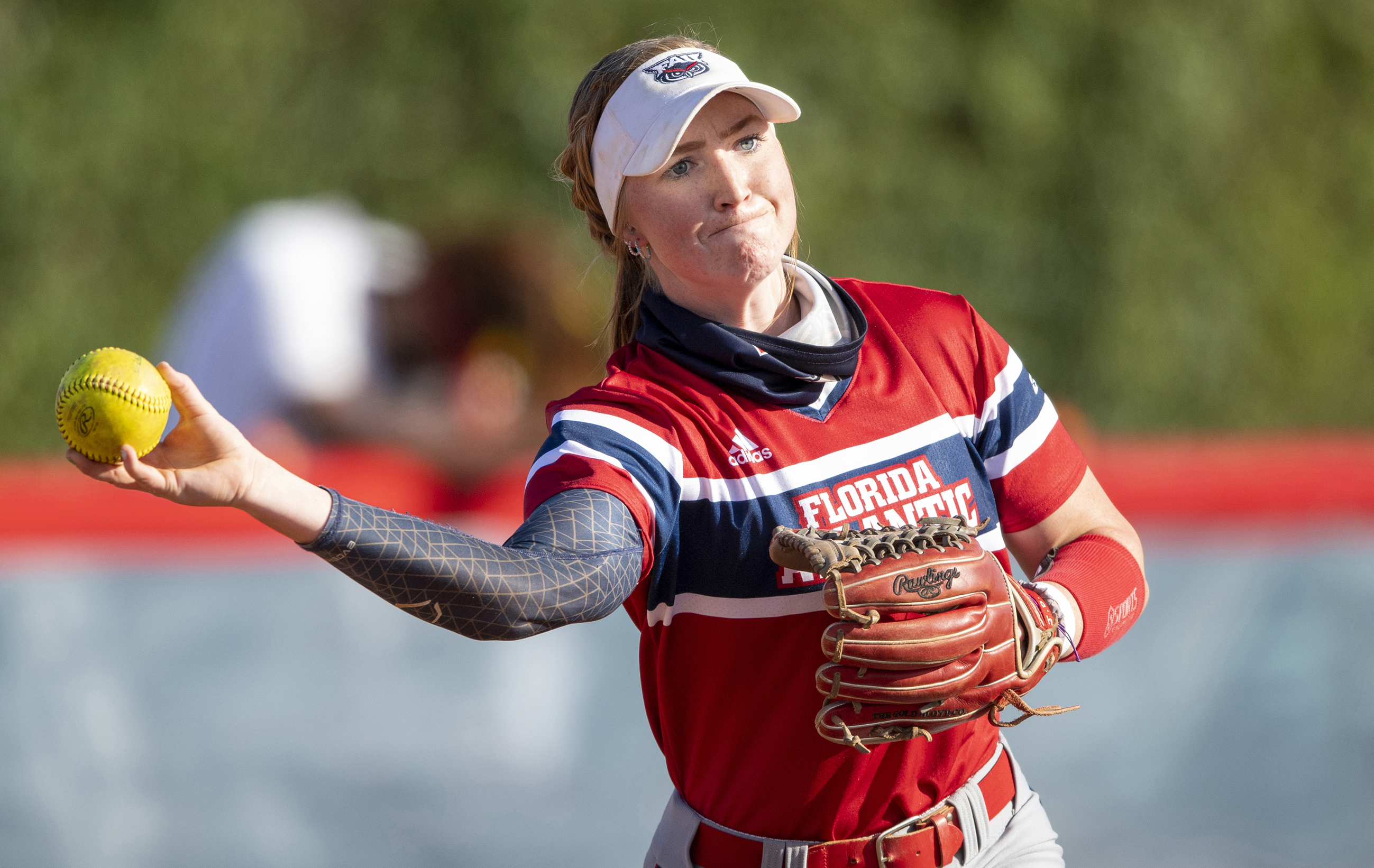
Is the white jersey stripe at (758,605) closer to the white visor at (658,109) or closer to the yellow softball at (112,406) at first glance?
the white visor at (658,109)

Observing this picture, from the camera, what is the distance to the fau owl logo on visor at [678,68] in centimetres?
202

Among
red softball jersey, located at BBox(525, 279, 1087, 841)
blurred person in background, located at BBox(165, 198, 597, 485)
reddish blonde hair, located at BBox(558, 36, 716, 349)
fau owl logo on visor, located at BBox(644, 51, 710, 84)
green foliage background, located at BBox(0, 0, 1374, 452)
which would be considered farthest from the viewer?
green foliage background, located at BBox(0, 0, 1374, 452)

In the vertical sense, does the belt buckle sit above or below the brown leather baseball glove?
below

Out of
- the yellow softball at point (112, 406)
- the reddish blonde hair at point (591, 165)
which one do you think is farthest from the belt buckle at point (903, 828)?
the yellow softball at point (112, 406)

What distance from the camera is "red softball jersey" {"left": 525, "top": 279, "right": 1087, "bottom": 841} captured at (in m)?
1.91

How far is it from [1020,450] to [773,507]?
0.46m

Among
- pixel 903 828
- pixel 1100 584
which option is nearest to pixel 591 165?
pixel 1100 584

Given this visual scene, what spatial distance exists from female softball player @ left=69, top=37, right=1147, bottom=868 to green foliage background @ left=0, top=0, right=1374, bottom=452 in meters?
5.96

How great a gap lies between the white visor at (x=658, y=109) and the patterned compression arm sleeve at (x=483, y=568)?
60 centimetres

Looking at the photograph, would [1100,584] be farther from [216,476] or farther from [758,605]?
[216,476]

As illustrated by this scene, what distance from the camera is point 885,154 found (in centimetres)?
867

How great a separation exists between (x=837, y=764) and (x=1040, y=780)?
2723 mm

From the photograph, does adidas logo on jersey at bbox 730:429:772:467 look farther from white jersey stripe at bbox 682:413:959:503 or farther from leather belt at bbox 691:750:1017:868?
leather belt at bbox 691:750:1017:868

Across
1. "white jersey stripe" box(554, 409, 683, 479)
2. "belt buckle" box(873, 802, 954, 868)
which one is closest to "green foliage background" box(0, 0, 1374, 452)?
"white jersey stripe" box(554, 409, 683, 479)
